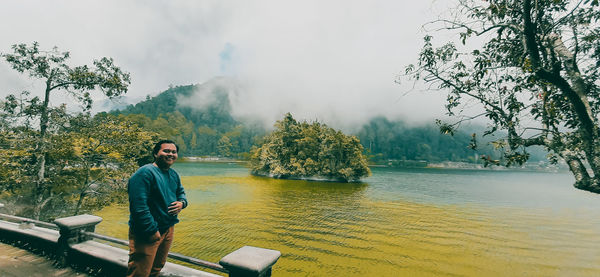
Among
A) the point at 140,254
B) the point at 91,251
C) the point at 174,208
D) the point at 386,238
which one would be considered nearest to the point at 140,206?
the point at 174,208

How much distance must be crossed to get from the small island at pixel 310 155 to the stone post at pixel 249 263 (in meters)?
46.9

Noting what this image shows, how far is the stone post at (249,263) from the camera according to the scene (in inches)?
109

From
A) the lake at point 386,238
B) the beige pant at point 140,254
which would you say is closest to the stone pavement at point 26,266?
the beige pant at point 140,254

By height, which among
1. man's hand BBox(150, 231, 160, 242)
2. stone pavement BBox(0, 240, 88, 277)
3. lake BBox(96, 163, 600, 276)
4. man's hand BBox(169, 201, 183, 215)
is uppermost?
man's hand BBox(169, 201, 183, 215)

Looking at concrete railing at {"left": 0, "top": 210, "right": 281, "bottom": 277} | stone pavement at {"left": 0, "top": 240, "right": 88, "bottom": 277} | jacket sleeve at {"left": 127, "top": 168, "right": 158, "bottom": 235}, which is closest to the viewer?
jacket sleeve at {"left": 127, "top": 168, "right": 158, "bottom": 235}

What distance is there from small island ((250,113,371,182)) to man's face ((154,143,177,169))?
4727 centimetres

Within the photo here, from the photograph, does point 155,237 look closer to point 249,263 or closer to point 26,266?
point 249,263

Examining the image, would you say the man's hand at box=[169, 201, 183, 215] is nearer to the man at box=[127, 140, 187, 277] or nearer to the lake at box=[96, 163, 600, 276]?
the man at box=[127, 140, 187, 277]

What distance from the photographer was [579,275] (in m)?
→ 10.4

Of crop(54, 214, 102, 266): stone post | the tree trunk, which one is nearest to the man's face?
crop(54, 214, 102, 266): stone post

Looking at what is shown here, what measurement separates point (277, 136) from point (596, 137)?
187 ft

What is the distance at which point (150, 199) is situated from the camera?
2.91 metres

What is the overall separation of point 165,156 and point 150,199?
0.54 meters

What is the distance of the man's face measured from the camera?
3.06m
